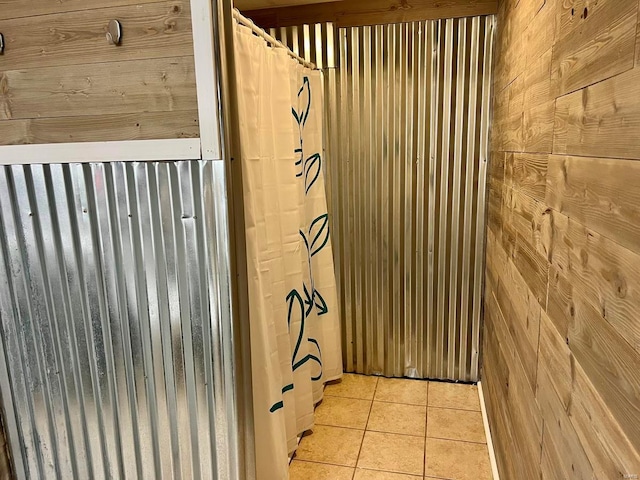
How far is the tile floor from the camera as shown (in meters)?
2.22

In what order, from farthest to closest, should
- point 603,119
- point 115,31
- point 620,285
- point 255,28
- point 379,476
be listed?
point 379,476 → point 255,28 → point 115,31 → point 603,119 → point 620,285

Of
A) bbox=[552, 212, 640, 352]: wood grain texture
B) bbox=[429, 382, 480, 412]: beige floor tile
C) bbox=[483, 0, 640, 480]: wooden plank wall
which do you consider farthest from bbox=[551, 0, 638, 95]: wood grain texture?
bbox=[429, 382, 480, 412]: beige floor tile

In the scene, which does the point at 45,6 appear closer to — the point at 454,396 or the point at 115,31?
the point at 115,31

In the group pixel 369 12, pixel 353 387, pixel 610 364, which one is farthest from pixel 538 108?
pixel 353 387

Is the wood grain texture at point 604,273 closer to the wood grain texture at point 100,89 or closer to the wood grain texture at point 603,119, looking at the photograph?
the wood grain texture at point 603,119

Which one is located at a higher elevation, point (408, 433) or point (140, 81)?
point (140, 81)

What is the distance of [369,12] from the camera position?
8.78ft

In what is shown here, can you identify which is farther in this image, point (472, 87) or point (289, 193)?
point (472, 87)

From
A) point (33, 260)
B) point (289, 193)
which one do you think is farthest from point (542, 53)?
point (33, 260)

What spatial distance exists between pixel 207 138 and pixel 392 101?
5.41 feet

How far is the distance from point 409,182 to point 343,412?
1.44 meters

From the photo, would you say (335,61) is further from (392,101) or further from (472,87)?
(472,87)

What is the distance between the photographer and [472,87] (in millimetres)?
2605

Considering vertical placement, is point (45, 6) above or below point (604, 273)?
above
